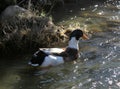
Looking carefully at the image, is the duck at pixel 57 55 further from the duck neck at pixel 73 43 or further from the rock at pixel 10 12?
the rock at pixel 10 12

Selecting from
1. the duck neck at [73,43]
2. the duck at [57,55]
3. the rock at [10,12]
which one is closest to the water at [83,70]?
the duck at [57,55]

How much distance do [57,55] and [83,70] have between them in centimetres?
102

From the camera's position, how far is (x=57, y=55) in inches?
453

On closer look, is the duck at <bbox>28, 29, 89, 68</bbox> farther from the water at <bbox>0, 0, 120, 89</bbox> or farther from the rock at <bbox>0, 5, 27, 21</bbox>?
the rock at <bbox>0, 5, 27, 21</bbox>

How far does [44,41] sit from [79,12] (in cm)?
430

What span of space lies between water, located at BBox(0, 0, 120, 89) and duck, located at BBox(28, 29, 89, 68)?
18 centimetres

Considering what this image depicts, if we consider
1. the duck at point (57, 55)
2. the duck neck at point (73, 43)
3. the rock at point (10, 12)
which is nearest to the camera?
the duck at point (57, 55)

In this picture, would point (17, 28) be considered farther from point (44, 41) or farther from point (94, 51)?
point (94, 51)

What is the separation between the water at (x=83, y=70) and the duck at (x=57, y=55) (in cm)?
18

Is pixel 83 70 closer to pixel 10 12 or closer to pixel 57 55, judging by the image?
pixel 57 55

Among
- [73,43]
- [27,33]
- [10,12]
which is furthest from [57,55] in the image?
[10,12]

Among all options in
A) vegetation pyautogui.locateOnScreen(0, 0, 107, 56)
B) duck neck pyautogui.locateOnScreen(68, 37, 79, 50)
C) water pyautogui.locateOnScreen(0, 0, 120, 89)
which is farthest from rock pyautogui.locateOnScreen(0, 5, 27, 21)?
duck neck pyautogui.locateOnScreen(68, 37, 79, 50)

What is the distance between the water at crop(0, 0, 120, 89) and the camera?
10.0m

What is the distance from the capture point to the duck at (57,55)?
11164 millimetres
